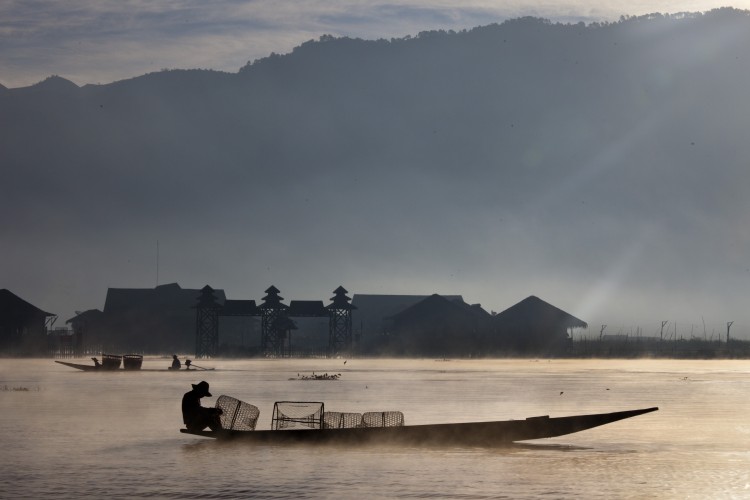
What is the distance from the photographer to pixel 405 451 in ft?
Answer: 121

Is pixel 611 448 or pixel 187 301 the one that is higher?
pixel 187 301

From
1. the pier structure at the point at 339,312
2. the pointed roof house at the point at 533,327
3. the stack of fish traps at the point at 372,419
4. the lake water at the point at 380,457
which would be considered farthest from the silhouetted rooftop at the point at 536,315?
the stack of fish traps at the point at 372,419

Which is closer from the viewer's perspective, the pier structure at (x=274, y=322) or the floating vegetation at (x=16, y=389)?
→ the floating vegetation at (x=16, y=389)

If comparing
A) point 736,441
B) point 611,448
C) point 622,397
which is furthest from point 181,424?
point 622,397

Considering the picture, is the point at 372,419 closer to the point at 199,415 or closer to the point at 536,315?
the point at 199,415

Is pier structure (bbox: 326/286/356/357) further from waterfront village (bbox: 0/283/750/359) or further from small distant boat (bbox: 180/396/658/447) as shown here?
small distant boat (bbox: 180/396/658/447)

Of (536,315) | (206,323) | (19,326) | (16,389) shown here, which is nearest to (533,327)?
(536,315)

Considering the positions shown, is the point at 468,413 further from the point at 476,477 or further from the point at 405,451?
the point at 476,477

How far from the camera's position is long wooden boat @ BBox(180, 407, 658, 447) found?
35.9 meters

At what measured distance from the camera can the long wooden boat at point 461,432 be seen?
3591cm

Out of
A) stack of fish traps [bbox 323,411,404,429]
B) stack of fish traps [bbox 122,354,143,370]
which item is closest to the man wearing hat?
stack of fish traps [bbox 323,411,404,429]

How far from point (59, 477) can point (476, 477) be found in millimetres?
11000

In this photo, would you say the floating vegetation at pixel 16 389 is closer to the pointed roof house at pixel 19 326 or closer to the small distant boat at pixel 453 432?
the small distant boat at pixel 453 432

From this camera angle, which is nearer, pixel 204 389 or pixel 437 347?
pixel 204 389
